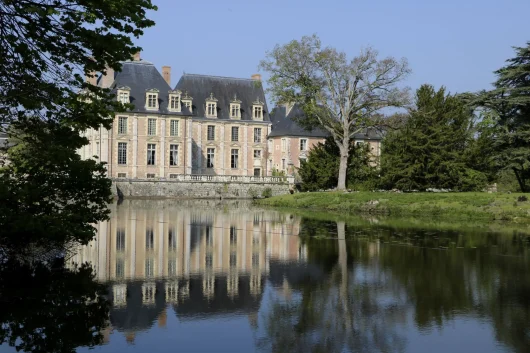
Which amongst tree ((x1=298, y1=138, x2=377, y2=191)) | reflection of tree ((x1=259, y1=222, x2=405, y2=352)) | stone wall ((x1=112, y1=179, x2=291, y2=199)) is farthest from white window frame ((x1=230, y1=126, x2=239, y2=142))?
reflection of tree ((x1=259, y1=222, x2=405, y2=352))

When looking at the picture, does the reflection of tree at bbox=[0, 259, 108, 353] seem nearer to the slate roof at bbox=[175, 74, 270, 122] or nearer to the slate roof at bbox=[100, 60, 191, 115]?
the slate roof at bbox=[100, 60, 191, 115]

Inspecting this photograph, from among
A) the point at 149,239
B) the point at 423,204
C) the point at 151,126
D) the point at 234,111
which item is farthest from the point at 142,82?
the point at 149,239

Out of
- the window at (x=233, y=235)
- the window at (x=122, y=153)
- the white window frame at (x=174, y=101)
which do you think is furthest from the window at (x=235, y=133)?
the window at (x=233, y=235)

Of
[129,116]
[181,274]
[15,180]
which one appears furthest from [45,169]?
[129,116]

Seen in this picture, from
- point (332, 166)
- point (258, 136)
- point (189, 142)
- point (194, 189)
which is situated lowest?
point (194, 189)

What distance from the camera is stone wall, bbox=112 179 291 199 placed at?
41.6m

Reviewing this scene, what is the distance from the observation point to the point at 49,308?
7.78m

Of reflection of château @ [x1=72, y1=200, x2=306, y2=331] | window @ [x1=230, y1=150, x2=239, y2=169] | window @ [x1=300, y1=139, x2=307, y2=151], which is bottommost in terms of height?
reflection of château @ [x1=72, y1=200, x2=306, y2=331]

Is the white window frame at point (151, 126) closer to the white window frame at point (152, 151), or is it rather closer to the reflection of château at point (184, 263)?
the white window frame at point (152, 151)

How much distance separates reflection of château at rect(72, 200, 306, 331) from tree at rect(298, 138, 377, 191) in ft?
58.9

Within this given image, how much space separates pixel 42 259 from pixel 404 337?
6492 millimetres

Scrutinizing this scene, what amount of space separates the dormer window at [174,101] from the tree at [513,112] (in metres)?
22.3

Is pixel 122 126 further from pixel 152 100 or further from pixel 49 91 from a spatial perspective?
pixel 49 91

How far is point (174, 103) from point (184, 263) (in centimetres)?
3591
